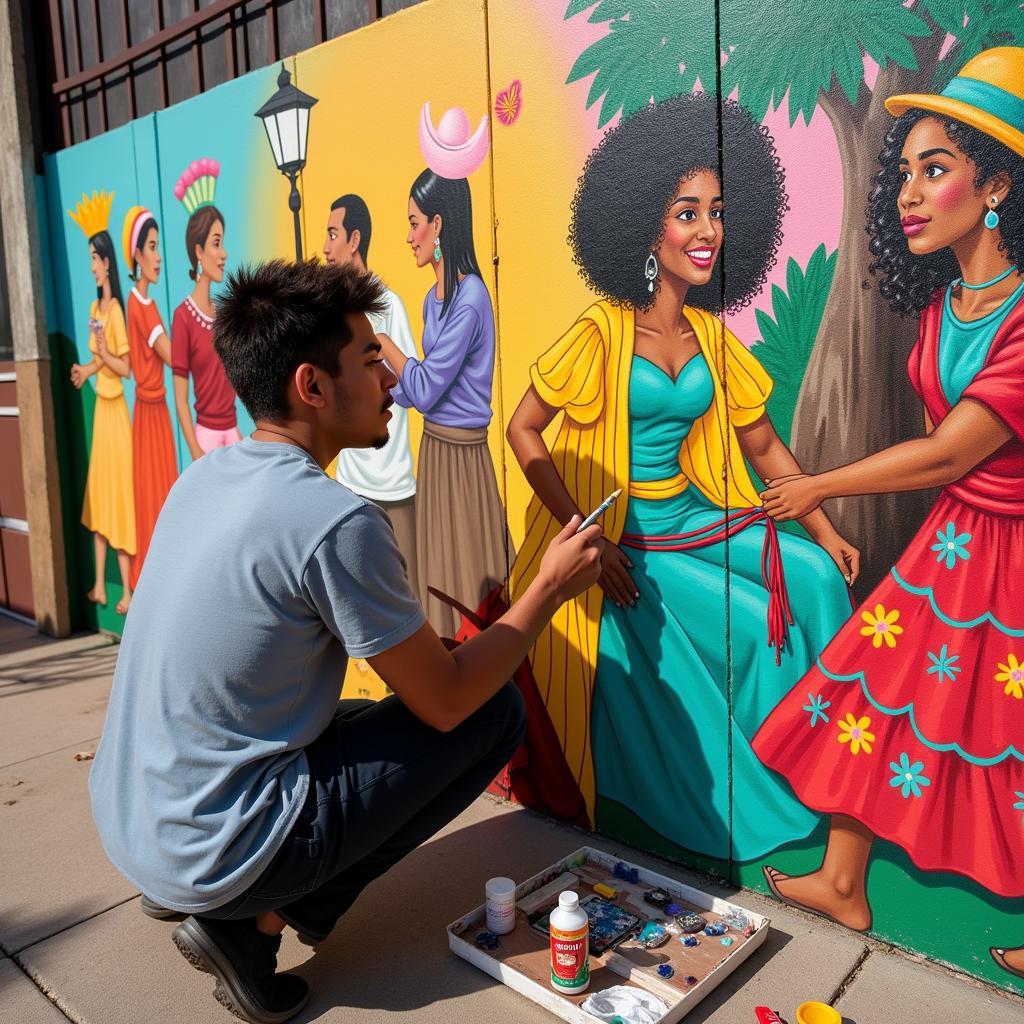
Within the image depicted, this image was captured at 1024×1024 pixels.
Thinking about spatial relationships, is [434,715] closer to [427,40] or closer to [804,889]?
[804,889]

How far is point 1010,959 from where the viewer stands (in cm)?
197

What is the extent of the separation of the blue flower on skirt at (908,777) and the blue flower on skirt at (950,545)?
45 centimetres

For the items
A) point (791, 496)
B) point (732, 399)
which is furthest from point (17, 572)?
point (791, 496)

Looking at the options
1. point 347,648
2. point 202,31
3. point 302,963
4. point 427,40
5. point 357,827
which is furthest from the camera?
point 202,31

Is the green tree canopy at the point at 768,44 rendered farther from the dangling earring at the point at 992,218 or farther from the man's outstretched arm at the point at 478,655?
the man's outstretched arm at the point at 478,655

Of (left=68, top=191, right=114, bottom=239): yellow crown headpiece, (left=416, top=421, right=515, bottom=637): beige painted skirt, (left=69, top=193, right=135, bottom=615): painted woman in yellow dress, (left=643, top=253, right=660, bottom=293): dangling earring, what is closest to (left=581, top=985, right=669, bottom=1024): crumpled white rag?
(left=416, top=421, right=515, bottom=637): beige painted skirt

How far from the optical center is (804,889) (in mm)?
2285

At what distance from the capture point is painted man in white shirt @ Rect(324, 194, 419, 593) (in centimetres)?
313

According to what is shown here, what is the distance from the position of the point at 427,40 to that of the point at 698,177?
3.68 feet

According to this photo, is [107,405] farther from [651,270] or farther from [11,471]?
[651,270]

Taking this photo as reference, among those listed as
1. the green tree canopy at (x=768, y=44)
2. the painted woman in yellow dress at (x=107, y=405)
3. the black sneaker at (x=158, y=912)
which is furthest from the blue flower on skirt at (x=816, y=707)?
the painted woman in yellow dress at (x=107, y=405)

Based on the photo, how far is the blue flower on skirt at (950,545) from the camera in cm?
196

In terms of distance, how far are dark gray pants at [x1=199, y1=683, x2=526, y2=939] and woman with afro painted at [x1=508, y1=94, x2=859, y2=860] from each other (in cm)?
47

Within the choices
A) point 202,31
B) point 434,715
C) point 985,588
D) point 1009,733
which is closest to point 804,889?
point 1009,733
